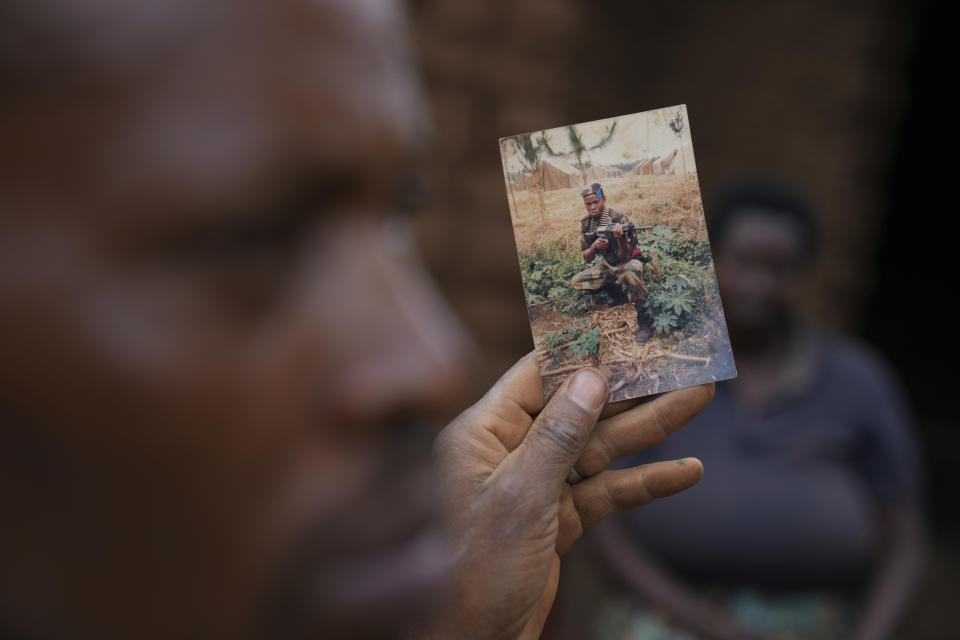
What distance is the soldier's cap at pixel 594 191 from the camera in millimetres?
1170

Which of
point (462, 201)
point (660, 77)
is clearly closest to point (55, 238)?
point (462, 201)

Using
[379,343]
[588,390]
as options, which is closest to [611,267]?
[588,390]

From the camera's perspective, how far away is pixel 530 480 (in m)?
1.07

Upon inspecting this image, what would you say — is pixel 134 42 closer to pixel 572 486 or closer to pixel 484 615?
pixel 484 615

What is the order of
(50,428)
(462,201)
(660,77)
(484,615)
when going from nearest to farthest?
(50,428), (484,615), (462,201), (660,77)

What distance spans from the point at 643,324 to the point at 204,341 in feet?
2.54

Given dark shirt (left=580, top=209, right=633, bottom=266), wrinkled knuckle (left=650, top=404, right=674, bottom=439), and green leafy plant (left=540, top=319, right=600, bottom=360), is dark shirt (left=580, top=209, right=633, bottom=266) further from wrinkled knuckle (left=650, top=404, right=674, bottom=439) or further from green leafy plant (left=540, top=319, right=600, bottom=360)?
wrinkled knuckle (left=650, top=404, right=674, bottom=439)

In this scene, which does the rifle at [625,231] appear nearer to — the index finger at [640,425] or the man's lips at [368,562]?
the index finger at [640,425]

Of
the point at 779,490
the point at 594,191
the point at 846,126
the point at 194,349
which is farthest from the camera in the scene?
the point at 846,126

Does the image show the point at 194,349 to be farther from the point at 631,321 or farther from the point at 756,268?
the point at 756,268

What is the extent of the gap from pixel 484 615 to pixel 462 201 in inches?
108

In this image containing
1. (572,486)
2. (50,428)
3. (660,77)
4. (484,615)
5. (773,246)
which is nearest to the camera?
(50,428)

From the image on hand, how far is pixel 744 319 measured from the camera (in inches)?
102

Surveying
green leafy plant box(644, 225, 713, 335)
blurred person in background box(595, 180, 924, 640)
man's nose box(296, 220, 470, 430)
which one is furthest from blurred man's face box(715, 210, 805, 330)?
man's nose box(296, 220, 470, 430)
